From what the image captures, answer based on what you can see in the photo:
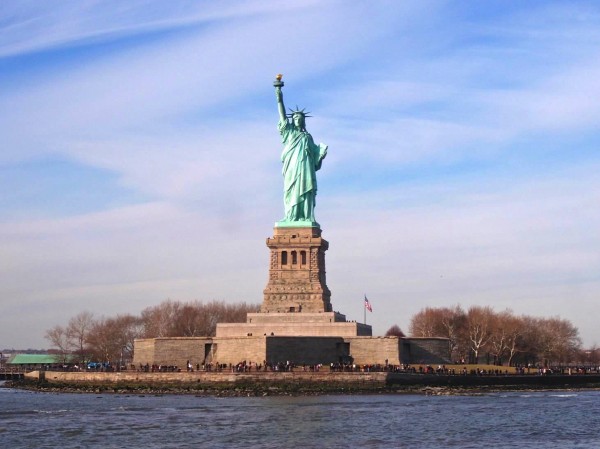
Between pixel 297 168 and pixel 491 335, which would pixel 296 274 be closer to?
pixel 297 168

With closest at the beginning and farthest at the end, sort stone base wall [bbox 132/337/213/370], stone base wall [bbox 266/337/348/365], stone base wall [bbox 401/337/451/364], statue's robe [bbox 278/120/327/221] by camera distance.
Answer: stone base wall [bbox 266/337/348/365] < stone base wall [bbox 132/337/213/370] < stone base wall [bbox 401/337/451/364] < statue's robe [bbox 278/120/327/221]

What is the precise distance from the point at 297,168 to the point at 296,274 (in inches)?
304

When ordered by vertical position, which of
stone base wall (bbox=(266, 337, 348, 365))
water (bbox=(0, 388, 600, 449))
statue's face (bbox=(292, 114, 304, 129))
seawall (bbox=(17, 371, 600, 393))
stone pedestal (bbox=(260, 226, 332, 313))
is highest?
statue's face (bbox=(292, 114, 304, 129))

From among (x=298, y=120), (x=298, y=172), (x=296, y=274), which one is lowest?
(x=296, y=274)

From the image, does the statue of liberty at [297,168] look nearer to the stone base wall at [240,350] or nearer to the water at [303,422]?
the stone base wall at [240,350]

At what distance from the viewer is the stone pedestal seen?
73188 mm

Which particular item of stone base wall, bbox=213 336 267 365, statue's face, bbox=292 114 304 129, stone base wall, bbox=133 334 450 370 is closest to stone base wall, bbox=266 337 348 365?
stone base wall, bbox=133 334 450 370

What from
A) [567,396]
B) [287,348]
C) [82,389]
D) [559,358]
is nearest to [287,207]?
[287,348]

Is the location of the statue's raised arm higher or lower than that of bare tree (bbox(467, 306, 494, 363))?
higher

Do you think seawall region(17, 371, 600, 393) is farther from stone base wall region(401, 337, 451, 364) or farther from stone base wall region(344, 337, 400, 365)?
stone base wall region(401, 337, 451, 364)

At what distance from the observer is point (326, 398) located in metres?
55.8

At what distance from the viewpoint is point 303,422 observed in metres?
43.4

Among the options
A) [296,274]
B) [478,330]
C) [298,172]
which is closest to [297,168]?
[298,172]

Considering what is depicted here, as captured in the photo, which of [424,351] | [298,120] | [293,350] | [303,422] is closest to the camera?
[303,422]
